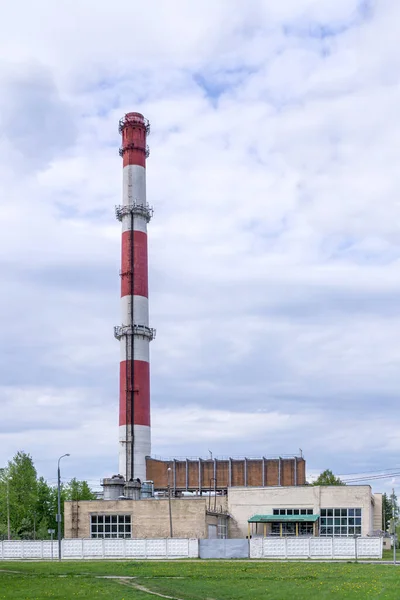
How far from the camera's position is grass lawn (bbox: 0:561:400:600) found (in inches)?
1222

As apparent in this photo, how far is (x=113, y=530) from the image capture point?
80250 mm

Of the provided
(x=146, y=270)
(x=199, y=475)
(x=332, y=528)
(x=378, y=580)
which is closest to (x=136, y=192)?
(x=146, y=270)

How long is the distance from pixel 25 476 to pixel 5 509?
4.30 m

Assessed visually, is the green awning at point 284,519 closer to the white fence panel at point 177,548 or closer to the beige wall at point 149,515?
the beige wall at point 149,515

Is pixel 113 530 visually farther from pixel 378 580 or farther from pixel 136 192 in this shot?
pixel 378 580

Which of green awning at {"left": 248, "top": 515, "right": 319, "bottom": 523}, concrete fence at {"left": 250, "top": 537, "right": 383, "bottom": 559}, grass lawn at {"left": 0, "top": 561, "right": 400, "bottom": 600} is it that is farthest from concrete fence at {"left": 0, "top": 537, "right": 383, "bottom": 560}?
green awning at {"left": 248, "top": 515, "right": 319, "bottom": 523}

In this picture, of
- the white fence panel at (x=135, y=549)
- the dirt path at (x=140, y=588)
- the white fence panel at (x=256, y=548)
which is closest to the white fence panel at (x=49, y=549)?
the white fence panel at (x=135, y=549)

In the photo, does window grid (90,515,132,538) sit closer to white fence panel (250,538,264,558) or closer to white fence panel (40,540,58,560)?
white fence panel (40,540,58,560)

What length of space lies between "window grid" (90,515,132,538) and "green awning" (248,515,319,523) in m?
11.8

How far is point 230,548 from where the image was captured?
64188mm

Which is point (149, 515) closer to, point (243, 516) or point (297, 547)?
point (243, 516)

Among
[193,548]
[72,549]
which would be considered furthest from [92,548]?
[193,548]

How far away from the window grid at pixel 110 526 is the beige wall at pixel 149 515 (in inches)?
18.4

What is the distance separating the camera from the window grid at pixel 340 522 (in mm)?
80250
